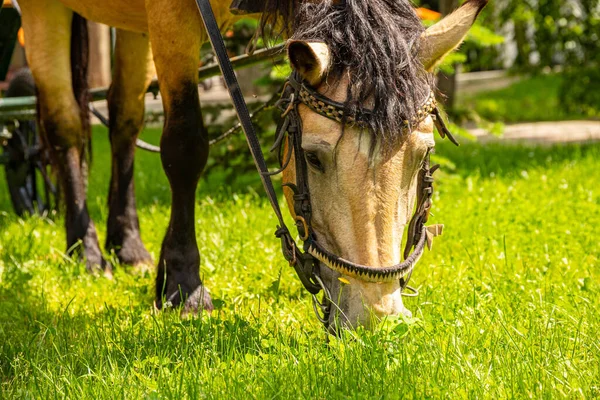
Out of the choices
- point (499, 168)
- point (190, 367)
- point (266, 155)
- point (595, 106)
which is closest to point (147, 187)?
point (266, 155)

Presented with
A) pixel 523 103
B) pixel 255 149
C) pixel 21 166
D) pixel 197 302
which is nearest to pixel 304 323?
pixel 197 302

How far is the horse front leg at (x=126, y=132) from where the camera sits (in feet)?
15.8

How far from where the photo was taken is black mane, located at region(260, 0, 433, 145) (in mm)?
2568

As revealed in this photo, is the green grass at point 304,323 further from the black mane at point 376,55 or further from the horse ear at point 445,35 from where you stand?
the horse ear at point 445,35

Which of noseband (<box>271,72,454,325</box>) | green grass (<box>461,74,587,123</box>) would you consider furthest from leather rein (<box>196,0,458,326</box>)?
green grass (<box>461,74,587,123</box>)

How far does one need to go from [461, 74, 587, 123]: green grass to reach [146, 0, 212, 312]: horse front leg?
8.07 meters

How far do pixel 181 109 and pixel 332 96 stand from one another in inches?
44.5

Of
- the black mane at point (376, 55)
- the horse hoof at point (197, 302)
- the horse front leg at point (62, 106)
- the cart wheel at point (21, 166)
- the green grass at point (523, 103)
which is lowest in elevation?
the green grass at point (523, 103)

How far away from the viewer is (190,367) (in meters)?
2.65

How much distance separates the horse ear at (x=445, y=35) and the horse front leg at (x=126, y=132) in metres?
2.45

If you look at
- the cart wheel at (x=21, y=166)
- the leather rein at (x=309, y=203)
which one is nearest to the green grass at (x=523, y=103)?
the cart wheel at (x=21, y=166)

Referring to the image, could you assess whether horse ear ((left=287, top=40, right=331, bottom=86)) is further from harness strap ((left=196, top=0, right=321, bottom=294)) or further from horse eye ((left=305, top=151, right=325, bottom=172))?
harness strap ((left=196, top=0, right=321, bottom=294))

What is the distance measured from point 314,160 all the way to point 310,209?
0.52 feet

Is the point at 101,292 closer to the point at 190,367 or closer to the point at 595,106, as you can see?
the point at 190,367
